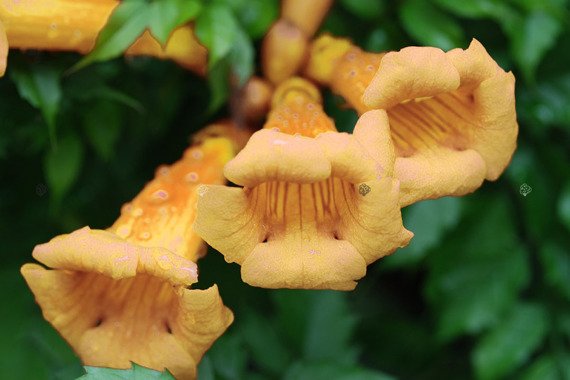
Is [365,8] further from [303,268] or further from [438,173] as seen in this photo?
[303,268]

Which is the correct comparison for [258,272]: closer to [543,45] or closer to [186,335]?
[186,335]

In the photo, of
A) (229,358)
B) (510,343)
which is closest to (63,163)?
(229,358)

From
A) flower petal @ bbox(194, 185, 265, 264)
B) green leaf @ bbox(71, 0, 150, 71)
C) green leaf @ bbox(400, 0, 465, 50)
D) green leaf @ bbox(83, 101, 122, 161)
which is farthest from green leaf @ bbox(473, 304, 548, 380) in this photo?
green leaf @ bbox(71, 0, 150, 71)

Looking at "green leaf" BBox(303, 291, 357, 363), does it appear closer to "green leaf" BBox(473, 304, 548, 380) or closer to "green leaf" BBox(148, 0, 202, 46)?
"green leaf" BBox(473, 304, 548, 380)

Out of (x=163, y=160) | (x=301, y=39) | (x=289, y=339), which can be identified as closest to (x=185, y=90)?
(x=163, y=160)

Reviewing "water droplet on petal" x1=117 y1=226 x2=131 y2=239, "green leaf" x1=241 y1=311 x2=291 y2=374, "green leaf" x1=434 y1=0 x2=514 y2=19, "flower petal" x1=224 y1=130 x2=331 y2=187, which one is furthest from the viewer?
"green leaf" x1=241 y1=311 x2=291 y2=374
